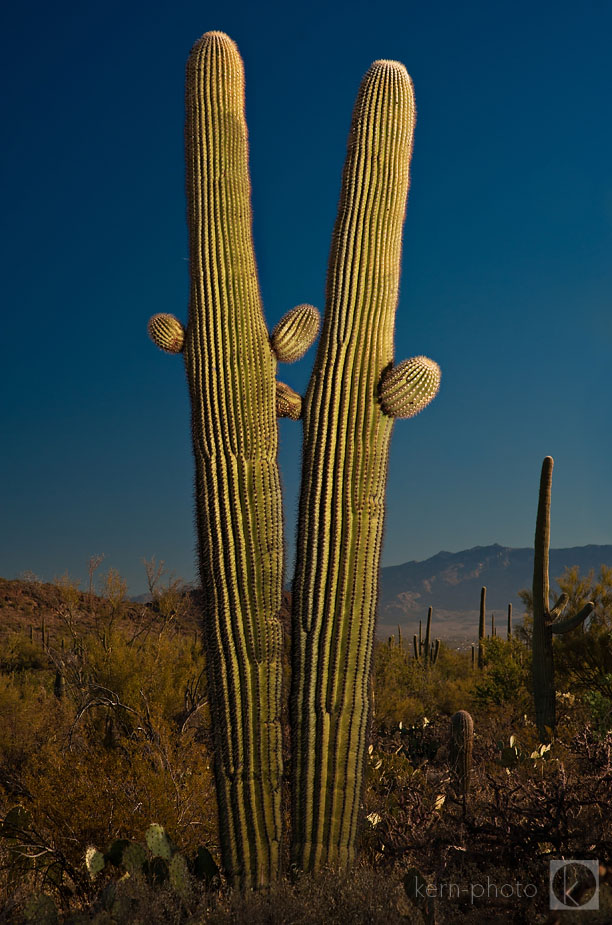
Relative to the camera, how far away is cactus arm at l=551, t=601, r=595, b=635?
49.2 feet

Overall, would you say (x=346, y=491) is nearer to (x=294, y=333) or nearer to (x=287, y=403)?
(x=287, y=403)

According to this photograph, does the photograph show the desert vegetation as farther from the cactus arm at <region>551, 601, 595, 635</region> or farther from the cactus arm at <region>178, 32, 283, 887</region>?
the cactus arm at <region>551, 601, 595, 635</region>

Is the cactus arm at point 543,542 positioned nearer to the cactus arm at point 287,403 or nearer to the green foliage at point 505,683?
the green foliage at point 505,683

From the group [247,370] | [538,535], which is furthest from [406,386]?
[538,535]

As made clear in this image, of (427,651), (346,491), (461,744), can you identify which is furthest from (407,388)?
(427,651)

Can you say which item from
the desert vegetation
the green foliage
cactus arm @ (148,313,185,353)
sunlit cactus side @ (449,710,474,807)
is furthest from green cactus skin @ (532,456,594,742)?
cactus arm @ (148,313,185,353)

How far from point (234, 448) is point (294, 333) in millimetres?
1100

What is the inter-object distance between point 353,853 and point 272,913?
1246mm

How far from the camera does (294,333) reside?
6508mm

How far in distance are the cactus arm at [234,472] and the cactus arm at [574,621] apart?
34.3ft

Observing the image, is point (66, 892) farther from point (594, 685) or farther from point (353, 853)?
point (594, 685)

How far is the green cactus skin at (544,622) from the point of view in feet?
49.4

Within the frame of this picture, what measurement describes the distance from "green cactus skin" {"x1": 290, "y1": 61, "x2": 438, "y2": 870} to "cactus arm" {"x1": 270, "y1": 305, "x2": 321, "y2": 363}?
34 cm

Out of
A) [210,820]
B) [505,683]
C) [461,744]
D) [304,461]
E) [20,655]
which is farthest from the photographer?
[20,655]
